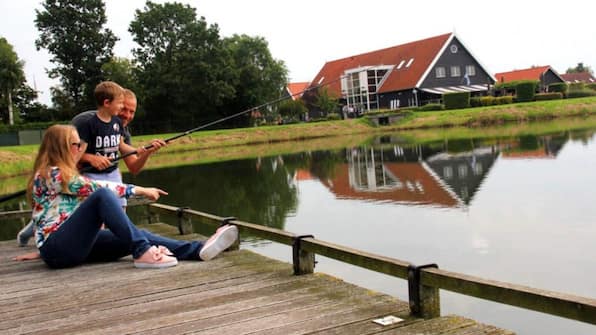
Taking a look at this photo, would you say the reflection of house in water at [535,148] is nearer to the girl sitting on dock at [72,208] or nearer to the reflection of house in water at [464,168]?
the reflection of house in water at [464,168]

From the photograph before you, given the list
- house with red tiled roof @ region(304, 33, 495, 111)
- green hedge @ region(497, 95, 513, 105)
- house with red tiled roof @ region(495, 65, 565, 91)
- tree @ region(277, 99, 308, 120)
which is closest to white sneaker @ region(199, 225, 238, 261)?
green hedge @ region(497, 95, 513, 105)

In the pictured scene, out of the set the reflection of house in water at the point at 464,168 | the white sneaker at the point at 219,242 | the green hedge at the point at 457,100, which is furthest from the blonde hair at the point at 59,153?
the green hedge at the point at 457,100

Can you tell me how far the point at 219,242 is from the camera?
4.91 meters

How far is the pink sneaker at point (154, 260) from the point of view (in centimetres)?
461

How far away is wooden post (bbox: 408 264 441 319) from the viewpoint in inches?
124

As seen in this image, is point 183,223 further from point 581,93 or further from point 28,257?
point 581,93

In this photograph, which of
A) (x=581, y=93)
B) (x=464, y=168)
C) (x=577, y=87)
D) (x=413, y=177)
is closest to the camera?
(x=413, y=177)

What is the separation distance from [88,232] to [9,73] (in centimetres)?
4762

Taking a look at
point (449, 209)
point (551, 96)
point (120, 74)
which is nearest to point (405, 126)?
point (551, 96)

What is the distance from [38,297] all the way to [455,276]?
9.06 ft

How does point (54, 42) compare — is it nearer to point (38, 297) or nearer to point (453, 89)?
point (453, 89)

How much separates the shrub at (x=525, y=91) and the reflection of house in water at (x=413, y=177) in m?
25.8

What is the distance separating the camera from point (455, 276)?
2967 millimetres

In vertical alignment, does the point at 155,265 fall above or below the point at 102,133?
below
